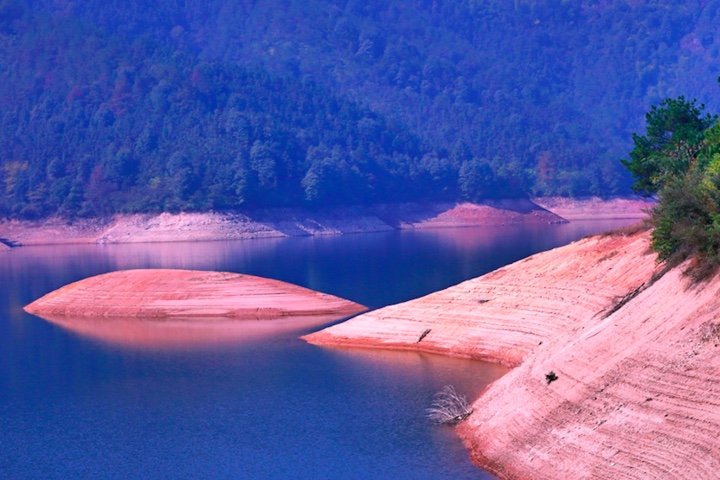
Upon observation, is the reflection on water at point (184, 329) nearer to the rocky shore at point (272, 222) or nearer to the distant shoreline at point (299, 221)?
the rocky shore at point (272, 222)

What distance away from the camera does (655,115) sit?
57500 mm

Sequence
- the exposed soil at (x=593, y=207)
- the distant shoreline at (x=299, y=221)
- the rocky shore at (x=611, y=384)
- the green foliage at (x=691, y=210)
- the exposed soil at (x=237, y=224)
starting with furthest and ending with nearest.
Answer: the exposed soil at (x=593, y=207)
the distant shoreline at (x=299, y=221)
the exposed soil at (x=237, y=224)
the green foliage at (x=691, y=210)
the rocky shore at (x=611, y=384)

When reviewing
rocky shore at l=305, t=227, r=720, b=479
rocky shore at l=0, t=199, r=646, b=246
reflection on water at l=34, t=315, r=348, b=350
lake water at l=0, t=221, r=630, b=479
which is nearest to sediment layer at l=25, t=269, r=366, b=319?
reflection on water at l=34, t=315, r=348, b=350

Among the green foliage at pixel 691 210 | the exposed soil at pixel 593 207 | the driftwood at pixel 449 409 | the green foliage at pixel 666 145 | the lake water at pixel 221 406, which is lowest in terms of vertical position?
the lake water at pixel 221 406

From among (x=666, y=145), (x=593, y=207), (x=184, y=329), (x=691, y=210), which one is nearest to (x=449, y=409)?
(x=691, y=210)

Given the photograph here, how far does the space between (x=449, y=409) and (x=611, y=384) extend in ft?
24.4

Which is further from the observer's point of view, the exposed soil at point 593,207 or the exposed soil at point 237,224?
the exposed soil at point 593,207

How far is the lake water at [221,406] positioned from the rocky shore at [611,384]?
1604 mm

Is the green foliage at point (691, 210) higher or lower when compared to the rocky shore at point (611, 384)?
higher

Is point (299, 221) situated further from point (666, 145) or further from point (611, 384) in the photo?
point (611, 384)

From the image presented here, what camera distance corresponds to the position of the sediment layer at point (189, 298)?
62.5 metres

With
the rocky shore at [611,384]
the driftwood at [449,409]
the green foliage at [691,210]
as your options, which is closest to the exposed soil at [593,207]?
the green foliage at [691,210]

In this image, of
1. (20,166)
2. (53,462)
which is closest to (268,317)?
(53,462)

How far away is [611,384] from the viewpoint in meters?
27.1
